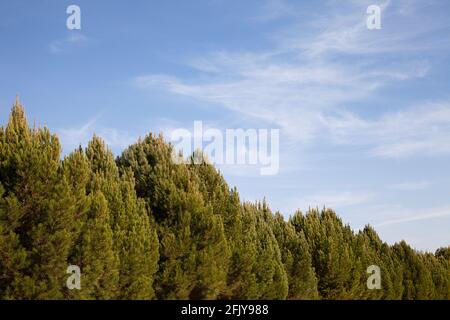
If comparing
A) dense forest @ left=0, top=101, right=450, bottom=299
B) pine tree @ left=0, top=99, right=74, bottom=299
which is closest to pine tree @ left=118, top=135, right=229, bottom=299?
dense forest @ left=0, top=101, right=450, bottom=299

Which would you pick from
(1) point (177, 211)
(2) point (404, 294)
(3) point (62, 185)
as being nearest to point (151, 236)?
(1) point (177, 211)

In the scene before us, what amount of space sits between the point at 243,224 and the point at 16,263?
16.4 meters

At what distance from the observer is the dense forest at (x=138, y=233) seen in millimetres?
21672

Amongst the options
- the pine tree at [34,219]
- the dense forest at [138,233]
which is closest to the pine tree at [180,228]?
the dense forest at [138,233]

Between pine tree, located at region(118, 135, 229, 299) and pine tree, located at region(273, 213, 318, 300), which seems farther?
pine tree, located at region(273, 213, 318, 300)

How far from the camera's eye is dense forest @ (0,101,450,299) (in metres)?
21.7

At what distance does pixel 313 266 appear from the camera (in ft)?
140

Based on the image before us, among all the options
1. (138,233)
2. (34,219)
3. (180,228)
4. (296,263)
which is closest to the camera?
(34,219)

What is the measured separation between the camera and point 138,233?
84.5 ft

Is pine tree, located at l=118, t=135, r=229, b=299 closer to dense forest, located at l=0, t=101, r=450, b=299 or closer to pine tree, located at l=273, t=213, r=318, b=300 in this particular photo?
dense forest, located at l=0, t=101, r=450, b=299

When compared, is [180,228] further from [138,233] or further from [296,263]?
[296,263]

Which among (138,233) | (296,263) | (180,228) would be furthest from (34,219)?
(296,263)

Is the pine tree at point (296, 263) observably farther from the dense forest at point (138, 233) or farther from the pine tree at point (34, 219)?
the pine tree at point (34, 219)
